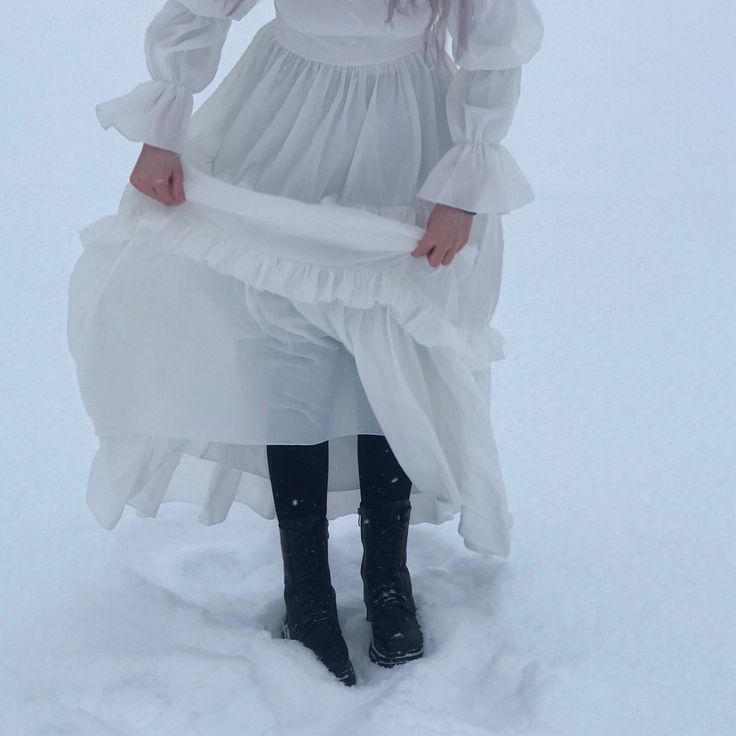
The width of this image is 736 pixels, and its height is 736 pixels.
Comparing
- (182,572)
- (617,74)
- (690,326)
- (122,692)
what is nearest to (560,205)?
(690,326)

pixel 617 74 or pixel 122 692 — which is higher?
pixel 617 74

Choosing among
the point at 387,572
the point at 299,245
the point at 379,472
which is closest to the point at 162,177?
the point at 299,245

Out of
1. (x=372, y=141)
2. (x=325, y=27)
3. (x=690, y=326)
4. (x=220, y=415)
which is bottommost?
(x=690, y=326)

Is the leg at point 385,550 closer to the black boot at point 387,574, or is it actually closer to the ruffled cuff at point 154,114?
the black boot at point 387,574

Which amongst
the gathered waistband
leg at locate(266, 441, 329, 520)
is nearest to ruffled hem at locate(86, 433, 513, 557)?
leg at locate(266, 441, 329, 520)

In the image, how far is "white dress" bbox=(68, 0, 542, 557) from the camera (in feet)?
4.18

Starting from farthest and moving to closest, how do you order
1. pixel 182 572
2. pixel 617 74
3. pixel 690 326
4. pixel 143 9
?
pixel 143 9, pixel 617 74, pixel 690 326, pixel 182 572

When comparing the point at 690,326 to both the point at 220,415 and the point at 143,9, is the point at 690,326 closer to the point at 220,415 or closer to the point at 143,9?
the point at 220,415

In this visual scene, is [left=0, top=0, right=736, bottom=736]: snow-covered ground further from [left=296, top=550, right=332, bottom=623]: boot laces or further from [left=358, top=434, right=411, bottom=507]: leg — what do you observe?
[left=358, top=434, right=411, bottom=507]: leg

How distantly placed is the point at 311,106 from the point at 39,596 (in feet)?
2.30

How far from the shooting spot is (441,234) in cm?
128

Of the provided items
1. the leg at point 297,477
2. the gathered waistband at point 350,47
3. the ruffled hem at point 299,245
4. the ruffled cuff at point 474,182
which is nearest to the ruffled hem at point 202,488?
the leg at point 297,477

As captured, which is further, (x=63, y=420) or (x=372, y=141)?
(x=63, y=420)

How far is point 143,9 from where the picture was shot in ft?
13.8
